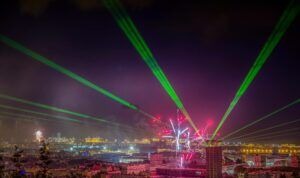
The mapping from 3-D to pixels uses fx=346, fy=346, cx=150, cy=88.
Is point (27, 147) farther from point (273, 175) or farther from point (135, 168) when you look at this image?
point (273, 175)

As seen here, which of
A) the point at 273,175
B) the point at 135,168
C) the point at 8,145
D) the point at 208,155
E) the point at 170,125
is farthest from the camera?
the point at 8,145

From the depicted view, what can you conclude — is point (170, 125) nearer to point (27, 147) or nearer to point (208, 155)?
point (208, 155)

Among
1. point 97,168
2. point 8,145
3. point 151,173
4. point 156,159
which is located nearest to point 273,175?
point 151,173

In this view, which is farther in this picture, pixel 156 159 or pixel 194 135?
pixel 156 159

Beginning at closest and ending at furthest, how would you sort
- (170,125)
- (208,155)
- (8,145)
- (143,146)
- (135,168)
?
(208,155) < (170,125) < (135,168) < (8,145) < (143,146)

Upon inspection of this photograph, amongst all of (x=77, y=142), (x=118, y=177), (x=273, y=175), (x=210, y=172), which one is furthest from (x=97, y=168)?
(x=77, y=142)

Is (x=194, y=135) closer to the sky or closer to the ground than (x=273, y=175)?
closer to the sky
